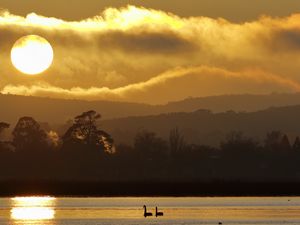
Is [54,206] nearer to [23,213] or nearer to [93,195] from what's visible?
[23,213]

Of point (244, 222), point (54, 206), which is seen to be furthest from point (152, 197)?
point (244, 222)

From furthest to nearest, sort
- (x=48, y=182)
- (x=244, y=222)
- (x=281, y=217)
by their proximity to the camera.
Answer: (x=48, y=182) < (x=281, y=217) < (x=244, y=222)

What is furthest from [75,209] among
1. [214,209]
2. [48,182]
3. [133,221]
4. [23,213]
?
[48,182]

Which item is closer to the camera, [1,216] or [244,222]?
[244,222]

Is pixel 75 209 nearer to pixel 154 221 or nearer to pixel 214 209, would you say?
pixel 214 209

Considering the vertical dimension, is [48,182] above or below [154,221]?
above

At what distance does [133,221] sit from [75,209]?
80.6 ft

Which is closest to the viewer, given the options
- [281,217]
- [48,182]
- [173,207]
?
[281,217]

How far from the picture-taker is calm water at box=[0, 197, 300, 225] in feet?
384

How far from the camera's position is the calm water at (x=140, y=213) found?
4612 inches

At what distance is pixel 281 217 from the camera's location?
123 metres

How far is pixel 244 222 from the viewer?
11519cm

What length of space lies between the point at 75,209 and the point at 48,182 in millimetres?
55266

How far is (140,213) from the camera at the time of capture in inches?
5207
